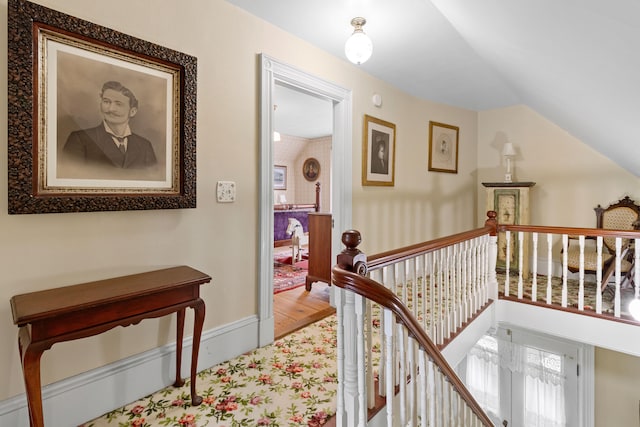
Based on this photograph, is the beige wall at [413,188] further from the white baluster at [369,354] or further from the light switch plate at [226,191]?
the white baluster at [369,354]

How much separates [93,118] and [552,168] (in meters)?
4.95

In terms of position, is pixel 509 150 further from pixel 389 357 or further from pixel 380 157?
pixel 389 357

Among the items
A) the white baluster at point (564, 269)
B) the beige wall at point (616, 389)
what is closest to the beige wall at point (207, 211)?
the white baluster at point (564, 269)

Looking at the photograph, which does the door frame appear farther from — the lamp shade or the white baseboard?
the lamp shade

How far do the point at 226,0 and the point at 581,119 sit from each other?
3136mm

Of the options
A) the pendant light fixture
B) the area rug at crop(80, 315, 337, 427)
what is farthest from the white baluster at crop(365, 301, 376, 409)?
the pendant light fixture

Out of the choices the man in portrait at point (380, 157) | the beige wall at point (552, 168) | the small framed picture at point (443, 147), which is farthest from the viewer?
the small framed picture at point (443, 147)

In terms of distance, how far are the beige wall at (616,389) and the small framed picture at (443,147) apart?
2.83 m

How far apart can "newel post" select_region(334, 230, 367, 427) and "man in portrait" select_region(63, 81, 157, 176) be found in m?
1.28

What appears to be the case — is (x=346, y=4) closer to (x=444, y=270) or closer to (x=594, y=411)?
(x=444, y=270)

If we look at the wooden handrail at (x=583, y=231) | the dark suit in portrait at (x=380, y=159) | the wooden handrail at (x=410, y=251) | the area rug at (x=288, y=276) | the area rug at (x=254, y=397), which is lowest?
the area rug at (x=254, y=397)

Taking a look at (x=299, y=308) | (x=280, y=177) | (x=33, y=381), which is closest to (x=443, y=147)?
(x=299, y=308)

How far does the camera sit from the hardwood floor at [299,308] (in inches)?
107

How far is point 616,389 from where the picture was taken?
3.66 meters
